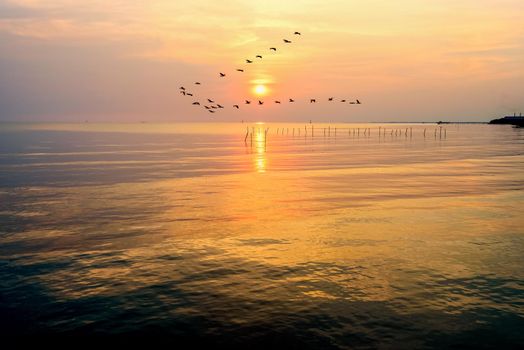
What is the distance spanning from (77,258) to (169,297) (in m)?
6.98

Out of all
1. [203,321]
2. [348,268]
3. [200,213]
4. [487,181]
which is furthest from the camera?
[487,181]

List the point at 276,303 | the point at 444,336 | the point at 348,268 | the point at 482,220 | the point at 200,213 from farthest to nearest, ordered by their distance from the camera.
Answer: the point at 200,213 → the point at 482,220 → the point at 348,268 → the point at 276,303 → the point at 444,336

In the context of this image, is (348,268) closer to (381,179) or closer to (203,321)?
(203,321)

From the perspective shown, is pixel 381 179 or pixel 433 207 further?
pixel 381 179

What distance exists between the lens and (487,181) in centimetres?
5209

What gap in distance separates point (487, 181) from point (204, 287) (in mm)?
42204

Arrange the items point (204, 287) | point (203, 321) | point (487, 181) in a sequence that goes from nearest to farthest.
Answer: point (203, 321), point (204, 287), point (487, 181)

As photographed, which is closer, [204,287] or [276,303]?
[276,303]

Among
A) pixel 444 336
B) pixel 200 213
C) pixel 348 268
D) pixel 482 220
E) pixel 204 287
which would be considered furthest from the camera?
pixel 200 213

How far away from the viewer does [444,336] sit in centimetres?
1507

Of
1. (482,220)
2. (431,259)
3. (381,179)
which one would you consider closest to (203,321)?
(431,259)

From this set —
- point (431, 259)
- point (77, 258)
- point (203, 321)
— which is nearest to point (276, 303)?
point (203, 321)

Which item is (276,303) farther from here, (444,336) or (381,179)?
(381,179)

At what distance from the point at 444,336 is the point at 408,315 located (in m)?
1.67
